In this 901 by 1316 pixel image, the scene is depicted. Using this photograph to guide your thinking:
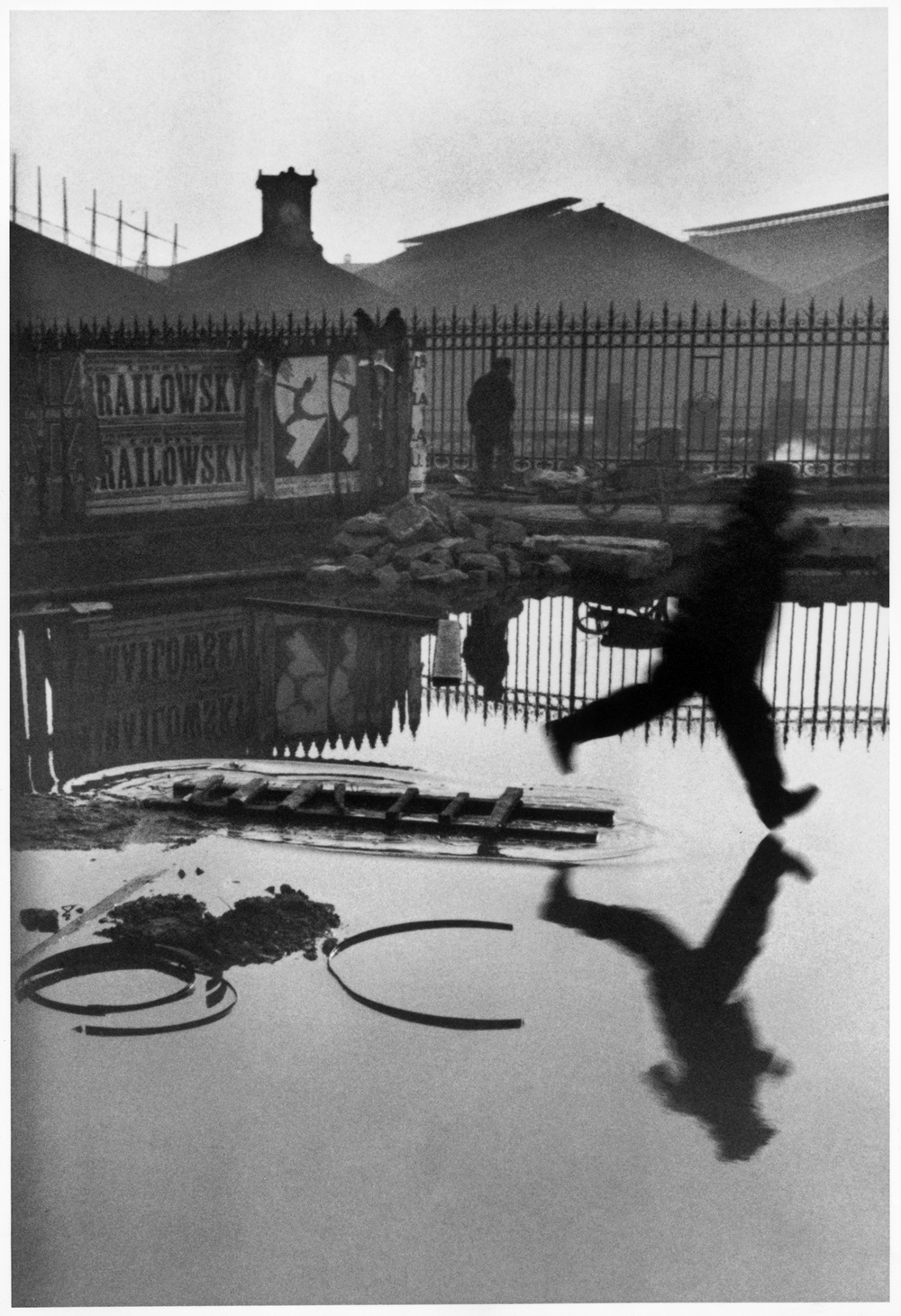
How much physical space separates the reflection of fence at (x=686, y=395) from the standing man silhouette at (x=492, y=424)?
0.27 meters

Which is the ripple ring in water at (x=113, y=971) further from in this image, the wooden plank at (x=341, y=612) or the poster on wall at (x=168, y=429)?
the poster on wall at (x=168, y=429)

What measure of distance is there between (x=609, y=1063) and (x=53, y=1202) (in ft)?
5.70

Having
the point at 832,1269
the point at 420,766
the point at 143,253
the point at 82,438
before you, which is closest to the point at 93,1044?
the point at 832,1269

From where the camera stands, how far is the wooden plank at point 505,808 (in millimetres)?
6062

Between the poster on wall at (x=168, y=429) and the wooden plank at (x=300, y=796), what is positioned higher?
the poster on wall at (x=168, y=429)

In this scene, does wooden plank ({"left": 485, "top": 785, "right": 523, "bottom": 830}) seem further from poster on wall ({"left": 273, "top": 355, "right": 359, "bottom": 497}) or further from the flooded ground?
poster on wall ({"left": 273, "top": 355, "right": 359, "bottom": 497})

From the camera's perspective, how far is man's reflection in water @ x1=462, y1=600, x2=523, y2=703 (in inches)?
349

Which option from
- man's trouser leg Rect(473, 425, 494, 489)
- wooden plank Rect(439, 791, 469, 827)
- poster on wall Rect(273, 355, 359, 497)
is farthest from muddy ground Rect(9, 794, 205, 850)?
man's trouser leg Rect(473, 425, 494, 489)

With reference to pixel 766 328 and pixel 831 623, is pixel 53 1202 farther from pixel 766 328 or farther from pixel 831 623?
pixel 766 328

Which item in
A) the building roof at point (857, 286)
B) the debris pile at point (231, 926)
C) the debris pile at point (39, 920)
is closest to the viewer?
the debris pile at point (231, 926)

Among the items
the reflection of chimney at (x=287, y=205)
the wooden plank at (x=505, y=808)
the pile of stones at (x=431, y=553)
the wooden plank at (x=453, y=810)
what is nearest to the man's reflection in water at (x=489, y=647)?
the pile of stones at (x=431, y=553)

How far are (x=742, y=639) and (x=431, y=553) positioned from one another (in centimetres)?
686

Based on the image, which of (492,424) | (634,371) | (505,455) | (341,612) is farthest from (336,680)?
(634,371)
